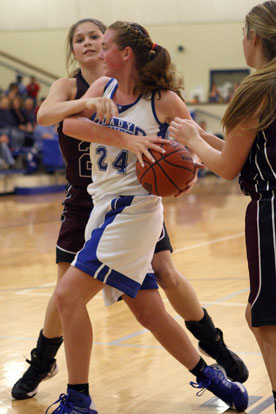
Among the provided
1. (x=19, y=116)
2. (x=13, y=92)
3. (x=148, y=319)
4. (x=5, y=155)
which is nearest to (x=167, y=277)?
(x=148, y=319)

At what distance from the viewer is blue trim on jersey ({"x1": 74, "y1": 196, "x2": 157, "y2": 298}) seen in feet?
9.41

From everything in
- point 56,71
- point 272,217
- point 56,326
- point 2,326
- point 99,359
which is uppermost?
point 272,217

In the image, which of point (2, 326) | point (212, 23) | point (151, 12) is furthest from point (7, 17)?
point (2, 326)

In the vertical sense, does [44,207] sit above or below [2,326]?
below

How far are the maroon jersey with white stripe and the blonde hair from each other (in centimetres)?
5

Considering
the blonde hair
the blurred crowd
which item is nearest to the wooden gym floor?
the blonde hair

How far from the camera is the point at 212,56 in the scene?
20562mm

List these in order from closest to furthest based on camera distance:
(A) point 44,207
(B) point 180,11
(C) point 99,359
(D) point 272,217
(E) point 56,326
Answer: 1. (D) point 272,217
2. (E) point 56,326
3. (C) point 99,359
4. (A) point 44,207
5. (B) point 180,11

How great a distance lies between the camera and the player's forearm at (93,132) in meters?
2.91

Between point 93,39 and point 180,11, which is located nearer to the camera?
point 93,39

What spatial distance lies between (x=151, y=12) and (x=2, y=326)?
1653cm

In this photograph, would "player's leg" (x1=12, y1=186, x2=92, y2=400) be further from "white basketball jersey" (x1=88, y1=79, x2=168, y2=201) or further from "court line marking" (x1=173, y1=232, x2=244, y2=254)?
"court line marking" (x1=173, y1=232, x2=244, y2=254)

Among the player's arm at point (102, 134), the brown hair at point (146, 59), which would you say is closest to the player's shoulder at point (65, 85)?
the player's arm at point (102, 134)

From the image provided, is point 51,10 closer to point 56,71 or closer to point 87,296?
point 56,71
